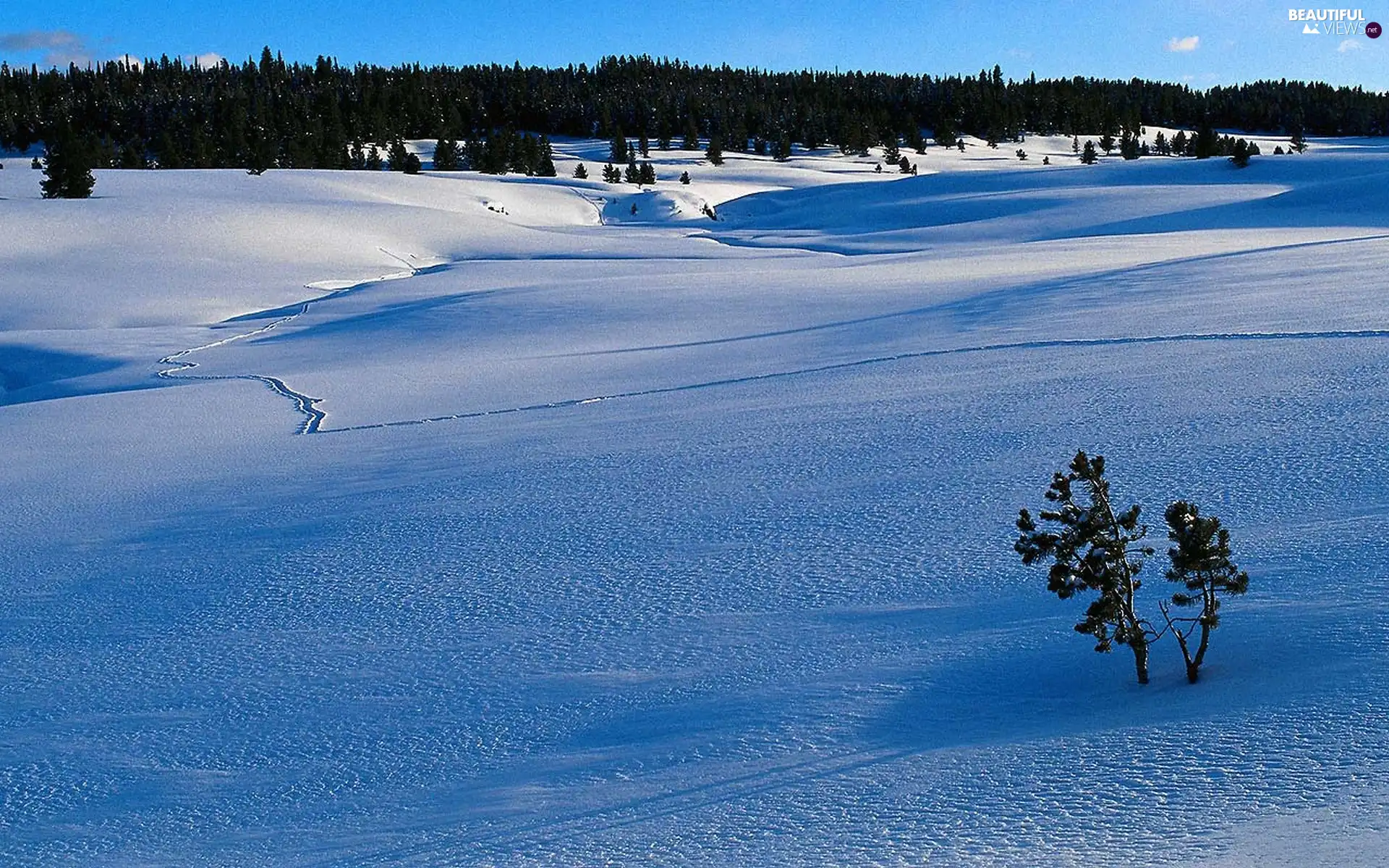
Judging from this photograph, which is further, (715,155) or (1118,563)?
(715,155)

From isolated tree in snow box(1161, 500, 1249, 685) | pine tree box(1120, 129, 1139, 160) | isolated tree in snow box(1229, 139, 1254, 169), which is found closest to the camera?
isolated tree in snow box(1161, 500, 1249, 685)

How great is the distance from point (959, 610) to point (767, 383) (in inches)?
201

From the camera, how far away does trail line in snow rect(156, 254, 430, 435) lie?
30.2ft

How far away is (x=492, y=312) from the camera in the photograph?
48.6 ft

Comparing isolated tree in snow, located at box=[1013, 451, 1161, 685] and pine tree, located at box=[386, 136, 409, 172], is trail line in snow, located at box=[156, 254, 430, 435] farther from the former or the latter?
pine tree, located at box=[386, 136, 409, 172]

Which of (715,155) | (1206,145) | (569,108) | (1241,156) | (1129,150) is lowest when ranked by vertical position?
(1241,156)

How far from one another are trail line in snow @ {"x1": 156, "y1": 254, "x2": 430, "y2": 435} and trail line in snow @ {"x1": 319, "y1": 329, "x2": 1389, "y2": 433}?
765 millimetres

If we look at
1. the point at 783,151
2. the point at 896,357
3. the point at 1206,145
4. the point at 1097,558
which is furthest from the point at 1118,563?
the point at 783,151

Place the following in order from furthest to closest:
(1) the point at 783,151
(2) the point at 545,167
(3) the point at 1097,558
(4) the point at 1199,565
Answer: (1) the point at 783,151 → (2) the point at 545,167 → (3) the point at 1097,558 → (4) the point at 1199,565

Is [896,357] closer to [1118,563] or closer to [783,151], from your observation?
[1118,563]

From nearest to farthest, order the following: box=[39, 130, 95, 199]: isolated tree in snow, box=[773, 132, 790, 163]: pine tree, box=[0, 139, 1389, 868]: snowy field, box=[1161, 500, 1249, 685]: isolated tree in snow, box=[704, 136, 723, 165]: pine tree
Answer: box=[0, 139, 1389, 868]: snowy field, box=[1161, 500, 1249, 685]: isolated tree in snow, box=[39, 130, 95, 199]: isolated tree in snow, box=[704, 136, 723, 165]: pine tree, box=[773, 132, 790, 163]: pine tree

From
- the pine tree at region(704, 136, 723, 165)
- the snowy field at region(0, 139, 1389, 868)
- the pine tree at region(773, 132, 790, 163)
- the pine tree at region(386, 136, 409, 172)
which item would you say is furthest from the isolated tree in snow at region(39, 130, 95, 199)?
the pine tree at region(773, 132, 790, 163)

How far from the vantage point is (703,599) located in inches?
176

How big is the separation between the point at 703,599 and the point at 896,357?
18.2 feet
